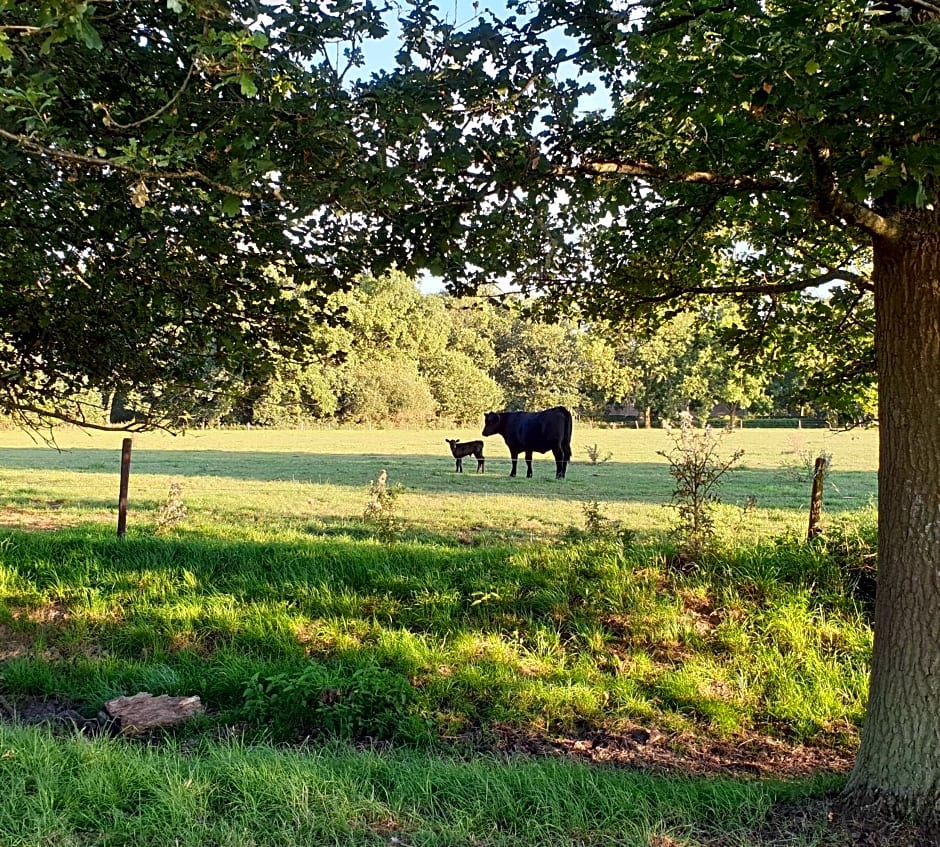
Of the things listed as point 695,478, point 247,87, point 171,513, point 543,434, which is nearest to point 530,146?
point 247,87

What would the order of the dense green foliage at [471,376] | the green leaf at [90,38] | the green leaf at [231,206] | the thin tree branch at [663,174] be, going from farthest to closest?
the dense green foliage at [471,376] → the thin tree branch at [663,174] → the green leaf at [231,206] → the green leaf at [90,38]

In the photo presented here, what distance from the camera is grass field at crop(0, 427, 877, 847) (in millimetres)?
3002

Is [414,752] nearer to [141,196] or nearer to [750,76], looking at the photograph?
[141,196]

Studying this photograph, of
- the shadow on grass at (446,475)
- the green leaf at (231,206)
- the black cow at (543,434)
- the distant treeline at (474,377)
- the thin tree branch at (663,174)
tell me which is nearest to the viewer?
the green leaf at (231,206)

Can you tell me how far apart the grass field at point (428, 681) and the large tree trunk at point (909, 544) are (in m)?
0.49

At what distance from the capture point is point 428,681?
5.18m

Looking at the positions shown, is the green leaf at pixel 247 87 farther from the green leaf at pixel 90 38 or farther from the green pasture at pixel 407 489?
the green pasture at pixel 407 489

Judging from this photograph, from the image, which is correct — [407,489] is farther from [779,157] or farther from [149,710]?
[779,157]

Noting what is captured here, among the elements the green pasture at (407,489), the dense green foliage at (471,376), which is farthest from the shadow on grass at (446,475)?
the dense green foliage at (471,376)

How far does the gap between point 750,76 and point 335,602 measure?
5288 mm

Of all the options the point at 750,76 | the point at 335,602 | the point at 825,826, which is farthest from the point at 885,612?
the point at 335,602

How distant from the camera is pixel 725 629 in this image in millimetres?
5828

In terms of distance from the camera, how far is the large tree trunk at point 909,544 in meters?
3.16

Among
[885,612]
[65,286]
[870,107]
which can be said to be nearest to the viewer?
[870,107]
